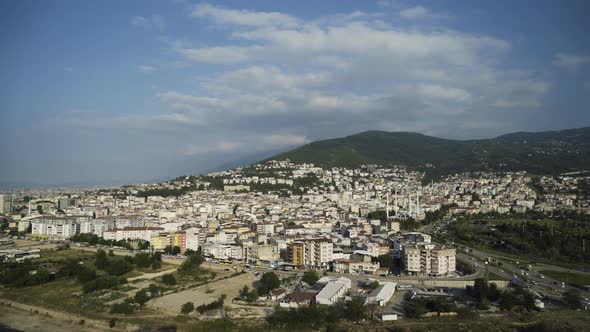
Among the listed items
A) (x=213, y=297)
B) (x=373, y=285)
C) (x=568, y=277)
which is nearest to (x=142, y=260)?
(x=213, y=297)

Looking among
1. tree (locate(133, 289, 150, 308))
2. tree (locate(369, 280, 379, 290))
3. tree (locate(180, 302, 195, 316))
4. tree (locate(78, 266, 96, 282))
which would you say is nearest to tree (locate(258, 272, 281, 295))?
tree (locate(180, 302, 195, 316))

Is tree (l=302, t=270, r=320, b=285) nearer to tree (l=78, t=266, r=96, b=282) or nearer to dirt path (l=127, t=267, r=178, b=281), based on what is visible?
dirt path (l=127, t=267, r=178, b=281)

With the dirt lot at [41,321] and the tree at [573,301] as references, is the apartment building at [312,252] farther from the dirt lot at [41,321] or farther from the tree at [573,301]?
the dirt lot at [41,321]

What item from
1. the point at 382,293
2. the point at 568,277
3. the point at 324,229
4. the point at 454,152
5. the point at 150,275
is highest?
the point at 454,152

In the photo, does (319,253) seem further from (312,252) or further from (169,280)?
(169,280)

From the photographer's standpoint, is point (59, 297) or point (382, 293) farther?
point (59, 297)

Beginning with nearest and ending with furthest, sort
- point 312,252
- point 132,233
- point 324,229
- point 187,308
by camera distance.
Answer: point 187,308, point 312,252, point 132,233, point 324,229

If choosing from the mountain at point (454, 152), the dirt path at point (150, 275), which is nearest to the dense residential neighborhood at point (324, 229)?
the dirt path at point (150, 275)

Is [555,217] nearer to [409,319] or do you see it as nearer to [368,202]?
[368,202]
